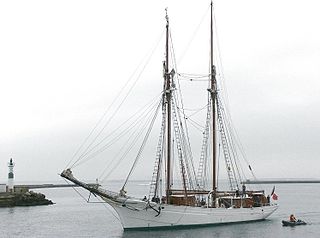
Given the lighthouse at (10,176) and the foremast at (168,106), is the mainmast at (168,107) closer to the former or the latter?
the foremast at (168,106)

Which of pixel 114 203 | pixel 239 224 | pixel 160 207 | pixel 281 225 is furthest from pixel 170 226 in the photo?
pixel 281 225

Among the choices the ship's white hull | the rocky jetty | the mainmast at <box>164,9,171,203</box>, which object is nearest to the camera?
the ship's white hull

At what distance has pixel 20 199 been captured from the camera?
297ft

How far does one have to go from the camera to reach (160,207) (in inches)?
1887

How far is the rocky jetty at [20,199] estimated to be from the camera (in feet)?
288

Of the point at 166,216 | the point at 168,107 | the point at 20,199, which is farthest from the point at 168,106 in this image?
the point at 20,199

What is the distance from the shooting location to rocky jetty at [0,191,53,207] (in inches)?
3451

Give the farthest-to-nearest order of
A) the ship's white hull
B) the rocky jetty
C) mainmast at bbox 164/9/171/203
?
the rocky jetty, mainmast at bbox 164/9/171/203, the ship's white hull

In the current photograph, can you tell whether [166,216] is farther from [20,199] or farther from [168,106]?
[20,199]

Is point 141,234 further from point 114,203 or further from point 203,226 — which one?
point 203,226

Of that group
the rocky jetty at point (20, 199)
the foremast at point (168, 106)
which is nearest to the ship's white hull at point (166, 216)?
the foremast at point (168, 106)

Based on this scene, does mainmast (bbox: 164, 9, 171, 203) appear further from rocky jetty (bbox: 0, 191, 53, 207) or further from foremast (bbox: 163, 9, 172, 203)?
rocky jetty (bbox: 0, 191, 53, 207)

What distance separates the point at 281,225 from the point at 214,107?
1586 cm

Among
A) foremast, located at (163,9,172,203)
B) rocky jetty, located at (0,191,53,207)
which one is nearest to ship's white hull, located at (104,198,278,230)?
foremast, located at (163,9,172,203)
